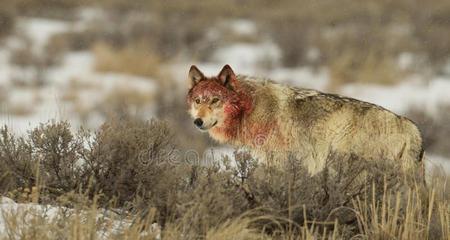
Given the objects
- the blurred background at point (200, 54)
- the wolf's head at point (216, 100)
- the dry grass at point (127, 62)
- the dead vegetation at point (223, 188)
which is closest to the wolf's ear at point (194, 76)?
the wolf's head at point (216, 100)

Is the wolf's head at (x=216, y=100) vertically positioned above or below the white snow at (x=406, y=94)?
below

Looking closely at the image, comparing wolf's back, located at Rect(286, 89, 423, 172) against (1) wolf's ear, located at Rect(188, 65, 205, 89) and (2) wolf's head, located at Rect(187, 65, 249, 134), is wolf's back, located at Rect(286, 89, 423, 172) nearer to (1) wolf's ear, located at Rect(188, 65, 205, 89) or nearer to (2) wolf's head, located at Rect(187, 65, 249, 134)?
(2) wolf's head, located at Rect(187, 65, 249, 134)

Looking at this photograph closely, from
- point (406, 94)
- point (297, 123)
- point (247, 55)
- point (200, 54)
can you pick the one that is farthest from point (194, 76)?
point (247, 55)

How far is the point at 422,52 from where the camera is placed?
20109mm

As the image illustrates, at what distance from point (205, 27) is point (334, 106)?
49.3 ft

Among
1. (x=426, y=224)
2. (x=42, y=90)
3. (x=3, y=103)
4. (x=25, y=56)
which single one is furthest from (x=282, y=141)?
(x=25, y=56)

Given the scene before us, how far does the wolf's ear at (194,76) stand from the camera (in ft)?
24.5

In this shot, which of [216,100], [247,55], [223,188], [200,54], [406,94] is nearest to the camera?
A: [223,188]

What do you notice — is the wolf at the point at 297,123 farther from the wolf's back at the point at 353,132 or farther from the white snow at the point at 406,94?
the white snow at the point at 406,94

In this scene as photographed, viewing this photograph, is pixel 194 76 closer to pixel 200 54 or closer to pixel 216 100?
pixel 216 100

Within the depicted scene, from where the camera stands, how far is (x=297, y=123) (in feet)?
24.2

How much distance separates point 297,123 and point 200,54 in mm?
12058

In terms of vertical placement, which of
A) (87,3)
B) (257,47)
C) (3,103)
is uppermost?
(87,3)

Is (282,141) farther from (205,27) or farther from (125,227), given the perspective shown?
(205,27)
